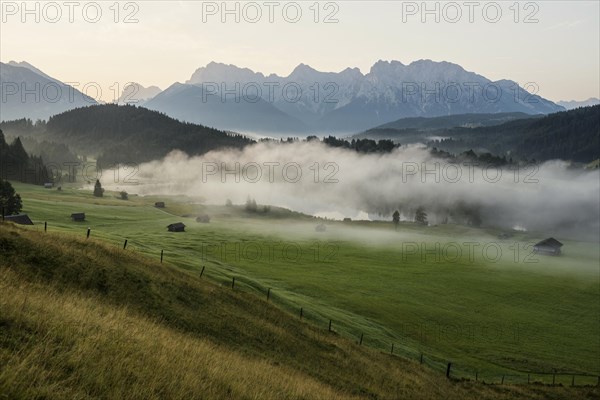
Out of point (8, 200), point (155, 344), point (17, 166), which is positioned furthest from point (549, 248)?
point (17, 166)

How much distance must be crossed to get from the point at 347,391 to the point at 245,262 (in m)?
69.3

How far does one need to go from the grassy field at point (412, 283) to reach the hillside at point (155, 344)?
33.1 ft

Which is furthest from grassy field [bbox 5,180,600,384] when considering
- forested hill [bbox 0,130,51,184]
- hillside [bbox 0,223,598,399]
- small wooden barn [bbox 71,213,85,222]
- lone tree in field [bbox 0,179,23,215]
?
forested hill [bbox 0,130,51,184]

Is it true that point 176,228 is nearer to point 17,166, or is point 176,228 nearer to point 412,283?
point 412,283

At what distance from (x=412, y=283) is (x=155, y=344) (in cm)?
8932

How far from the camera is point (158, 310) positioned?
94.2 feet

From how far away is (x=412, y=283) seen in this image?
97.6 m

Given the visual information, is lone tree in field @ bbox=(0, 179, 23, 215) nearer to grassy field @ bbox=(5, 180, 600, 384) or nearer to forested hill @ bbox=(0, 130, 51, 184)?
grassy field @ bbox=(5, 180, 600, 384)

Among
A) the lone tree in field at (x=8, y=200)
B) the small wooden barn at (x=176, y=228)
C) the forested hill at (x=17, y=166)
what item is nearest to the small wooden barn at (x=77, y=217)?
the lone tree in field at (x=8, y=200)

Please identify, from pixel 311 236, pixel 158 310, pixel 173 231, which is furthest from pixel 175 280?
pixel 311 236

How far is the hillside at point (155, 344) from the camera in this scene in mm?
10414

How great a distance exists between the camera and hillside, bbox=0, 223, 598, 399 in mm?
10414

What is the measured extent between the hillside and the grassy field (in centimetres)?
1009

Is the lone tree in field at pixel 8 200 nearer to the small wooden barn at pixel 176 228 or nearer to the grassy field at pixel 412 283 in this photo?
the grassy field at pixel 412 283
